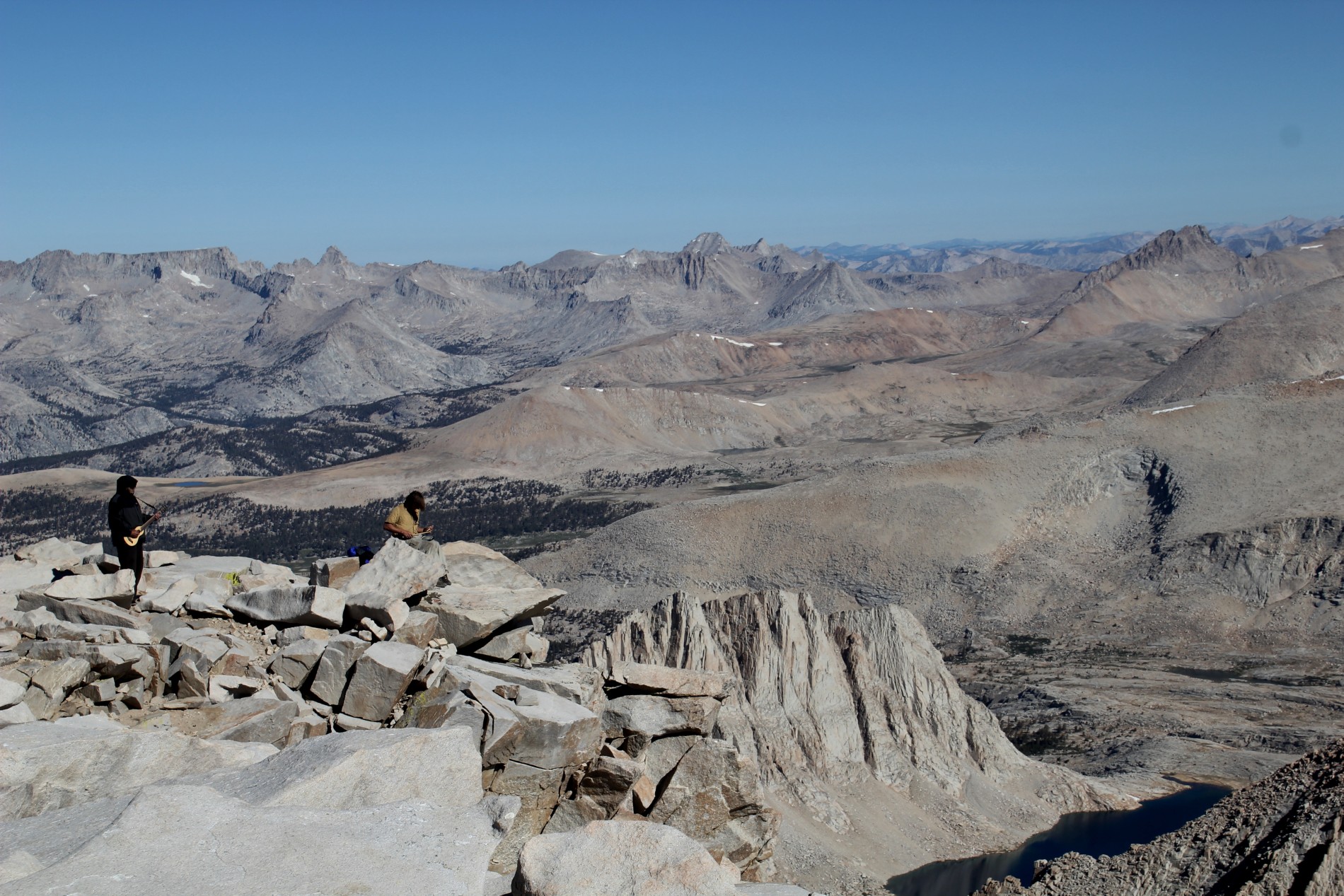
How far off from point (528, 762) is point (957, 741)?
2707cm

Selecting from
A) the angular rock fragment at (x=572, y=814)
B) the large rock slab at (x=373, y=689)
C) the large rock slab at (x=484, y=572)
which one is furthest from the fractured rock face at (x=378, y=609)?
the angular rock fragment at (x=572, y=814)

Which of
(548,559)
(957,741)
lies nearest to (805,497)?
(548,559)

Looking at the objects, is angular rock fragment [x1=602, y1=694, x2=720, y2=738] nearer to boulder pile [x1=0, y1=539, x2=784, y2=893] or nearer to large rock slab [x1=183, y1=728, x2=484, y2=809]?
boulder pile [x1=0, y1=539, x2=784, y2=893]

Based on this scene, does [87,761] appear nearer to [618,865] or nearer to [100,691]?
[100,691]

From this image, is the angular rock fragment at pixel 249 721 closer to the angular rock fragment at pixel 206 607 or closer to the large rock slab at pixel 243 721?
the large rock slab at pixel 243 721

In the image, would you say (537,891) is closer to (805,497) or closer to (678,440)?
(805,497)

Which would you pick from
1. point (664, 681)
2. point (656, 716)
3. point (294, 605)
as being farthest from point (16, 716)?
point (664, 681)

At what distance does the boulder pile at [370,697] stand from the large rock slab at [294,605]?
0.10 feet

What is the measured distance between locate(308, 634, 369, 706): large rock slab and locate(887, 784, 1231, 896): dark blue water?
64.3 ft

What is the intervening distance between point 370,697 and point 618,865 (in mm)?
5281

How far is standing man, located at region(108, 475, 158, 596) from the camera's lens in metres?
16.4

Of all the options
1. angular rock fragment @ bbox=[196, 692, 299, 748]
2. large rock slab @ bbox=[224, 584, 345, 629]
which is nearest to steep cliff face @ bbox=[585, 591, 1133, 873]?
large rock slab @ bbox=[224, 584, 345, 629]

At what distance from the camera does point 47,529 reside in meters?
111

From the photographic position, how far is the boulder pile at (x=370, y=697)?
10.7 metres
